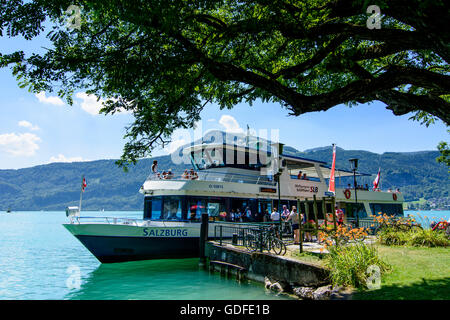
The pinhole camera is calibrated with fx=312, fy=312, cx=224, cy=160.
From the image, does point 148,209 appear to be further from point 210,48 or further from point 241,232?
point 210,48

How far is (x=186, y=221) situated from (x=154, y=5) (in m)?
13.4

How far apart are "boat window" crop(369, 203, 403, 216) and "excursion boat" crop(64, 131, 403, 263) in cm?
852

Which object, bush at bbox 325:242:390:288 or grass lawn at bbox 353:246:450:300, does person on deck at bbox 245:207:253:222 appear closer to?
grass lawn at bbox 353:246:450:300

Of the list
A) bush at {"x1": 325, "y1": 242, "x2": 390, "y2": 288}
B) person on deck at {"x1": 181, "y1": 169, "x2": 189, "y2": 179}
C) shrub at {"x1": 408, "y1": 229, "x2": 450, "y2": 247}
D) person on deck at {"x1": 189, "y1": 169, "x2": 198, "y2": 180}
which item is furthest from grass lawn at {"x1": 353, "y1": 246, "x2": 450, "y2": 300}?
person on deck at {"x1": 181, "y1": 169, "x2": 189, "y2": 179}

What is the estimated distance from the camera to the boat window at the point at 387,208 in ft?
96.0

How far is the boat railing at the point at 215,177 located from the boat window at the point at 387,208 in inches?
543

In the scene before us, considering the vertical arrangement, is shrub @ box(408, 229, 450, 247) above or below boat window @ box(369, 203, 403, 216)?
below

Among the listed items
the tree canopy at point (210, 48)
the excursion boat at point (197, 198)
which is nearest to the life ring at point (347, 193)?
the excursion boat at point (197, 198)

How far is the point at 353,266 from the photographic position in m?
8.33

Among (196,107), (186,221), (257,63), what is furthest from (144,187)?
(257,63)

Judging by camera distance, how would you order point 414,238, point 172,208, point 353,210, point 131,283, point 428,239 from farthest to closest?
point 353,210 → point 172,208 → point 131,283 → point 414,238 → point 428,239

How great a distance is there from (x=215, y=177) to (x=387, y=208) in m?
20.4

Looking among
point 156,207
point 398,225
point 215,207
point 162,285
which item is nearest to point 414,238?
point 398,225

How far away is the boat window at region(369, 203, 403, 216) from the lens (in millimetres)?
29266
